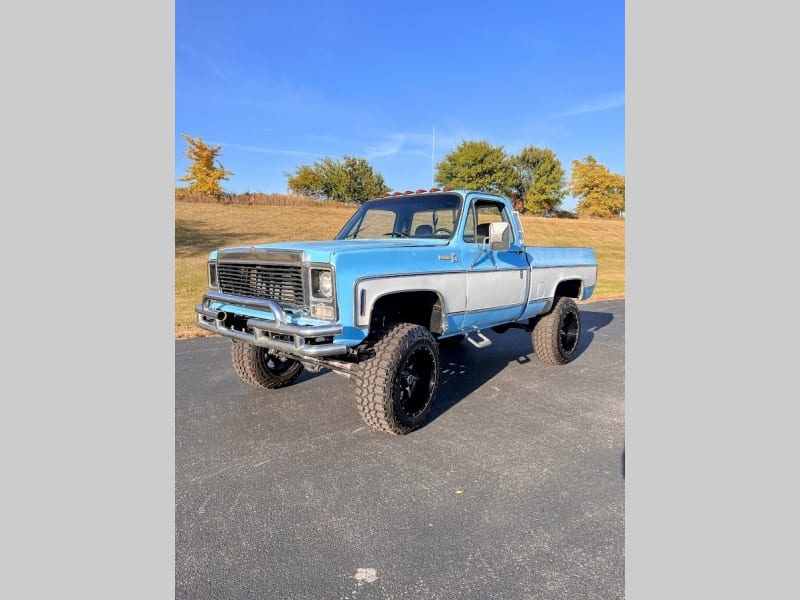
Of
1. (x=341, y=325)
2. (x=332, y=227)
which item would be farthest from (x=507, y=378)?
(x=332, y=227)

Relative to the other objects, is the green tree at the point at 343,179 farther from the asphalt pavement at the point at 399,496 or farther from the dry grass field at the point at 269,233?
the asphalt pavement at the point at 399,496

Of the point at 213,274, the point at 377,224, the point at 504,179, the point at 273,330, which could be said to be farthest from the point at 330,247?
the point at 504,179

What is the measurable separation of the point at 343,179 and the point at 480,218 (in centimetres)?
5176

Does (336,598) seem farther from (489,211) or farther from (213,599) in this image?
(489,211)

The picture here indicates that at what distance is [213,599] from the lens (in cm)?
205

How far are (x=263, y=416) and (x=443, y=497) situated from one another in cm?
194

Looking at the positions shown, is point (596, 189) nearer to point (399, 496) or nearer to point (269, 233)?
point (269, 233)

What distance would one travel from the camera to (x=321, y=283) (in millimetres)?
3375

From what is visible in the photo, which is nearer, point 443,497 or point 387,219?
point 443,497

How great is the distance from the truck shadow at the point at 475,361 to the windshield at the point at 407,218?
63.9 inches

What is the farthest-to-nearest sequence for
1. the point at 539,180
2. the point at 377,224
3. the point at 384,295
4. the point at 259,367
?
the point at 539,180
the point at 377,224
the point at 259,367
the point at 384,295

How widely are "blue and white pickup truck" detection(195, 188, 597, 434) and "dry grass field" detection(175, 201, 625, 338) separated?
158 inches

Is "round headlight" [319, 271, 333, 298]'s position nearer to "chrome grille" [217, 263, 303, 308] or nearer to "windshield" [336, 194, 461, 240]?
"chrome grille" [217, 263, 303, 308]

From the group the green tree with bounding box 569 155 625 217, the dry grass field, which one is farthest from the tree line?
the dry grass field
